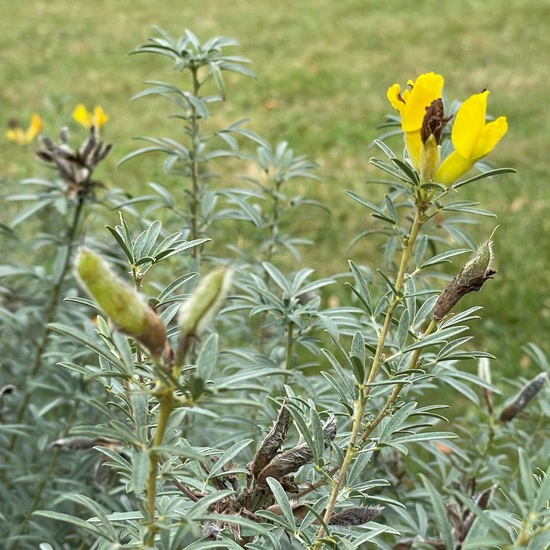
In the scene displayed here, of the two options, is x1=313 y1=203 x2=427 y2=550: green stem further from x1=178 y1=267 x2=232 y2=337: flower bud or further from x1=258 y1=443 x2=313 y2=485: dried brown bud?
x1=178 y1=267 x2=232 y2=337: flower bud

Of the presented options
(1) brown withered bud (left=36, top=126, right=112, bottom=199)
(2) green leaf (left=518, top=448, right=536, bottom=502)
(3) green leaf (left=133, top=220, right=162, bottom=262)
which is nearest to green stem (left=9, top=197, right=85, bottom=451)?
(1) brown withered bud (left=36, top=126, right=112, bottom=199)

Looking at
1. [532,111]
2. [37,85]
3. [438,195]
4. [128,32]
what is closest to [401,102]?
[438,195]

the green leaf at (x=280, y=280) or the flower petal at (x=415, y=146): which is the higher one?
the flower petal at (x=415, y=146)

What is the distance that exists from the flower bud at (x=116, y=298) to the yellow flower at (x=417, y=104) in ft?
1.30

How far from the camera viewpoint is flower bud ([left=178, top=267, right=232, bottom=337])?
1.83 feet

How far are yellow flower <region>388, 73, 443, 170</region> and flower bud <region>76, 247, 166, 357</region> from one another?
0.40 metres

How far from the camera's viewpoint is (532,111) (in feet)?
15.9

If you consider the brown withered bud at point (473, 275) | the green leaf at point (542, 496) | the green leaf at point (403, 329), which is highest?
the brown withered bud at point (473, 275)

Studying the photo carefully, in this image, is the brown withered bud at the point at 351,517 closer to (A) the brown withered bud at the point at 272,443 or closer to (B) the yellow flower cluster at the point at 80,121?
(A) the brown withered bud at the point at 272,443

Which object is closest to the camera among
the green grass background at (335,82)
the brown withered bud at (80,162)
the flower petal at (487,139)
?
the flower petal at (487,139)

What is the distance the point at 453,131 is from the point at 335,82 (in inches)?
198

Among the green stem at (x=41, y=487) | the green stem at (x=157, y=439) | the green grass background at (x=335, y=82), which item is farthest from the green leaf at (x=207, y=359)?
the green grass background at (x=335, y=82)

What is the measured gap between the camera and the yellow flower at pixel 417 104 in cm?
80

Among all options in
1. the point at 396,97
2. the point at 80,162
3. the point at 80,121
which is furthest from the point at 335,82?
the point at 396,97
